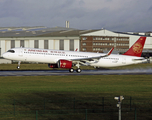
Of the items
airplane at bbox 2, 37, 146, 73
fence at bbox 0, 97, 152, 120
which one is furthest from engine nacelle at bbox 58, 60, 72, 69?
fence at bbox 0, 97, 152, 120

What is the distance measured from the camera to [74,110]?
65.5 feet

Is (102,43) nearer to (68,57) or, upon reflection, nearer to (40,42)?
(40,42)

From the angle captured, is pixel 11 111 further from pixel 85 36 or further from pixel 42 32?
pixel 42 32

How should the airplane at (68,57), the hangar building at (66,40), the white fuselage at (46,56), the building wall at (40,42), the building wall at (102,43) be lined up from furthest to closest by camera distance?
the building wall at (102,43), the hangar building at (66,40), the building wall at (40,42), the airplane at (68,57), the white fuselage at (46,56)

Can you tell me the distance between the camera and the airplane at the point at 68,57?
54906 millimetres

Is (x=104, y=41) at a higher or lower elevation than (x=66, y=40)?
higher

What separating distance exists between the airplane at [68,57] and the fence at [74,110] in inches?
1206

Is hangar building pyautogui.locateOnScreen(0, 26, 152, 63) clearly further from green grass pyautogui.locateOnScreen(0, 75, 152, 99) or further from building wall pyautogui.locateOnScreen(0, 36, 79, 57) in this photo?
green grass pyautogui.locateOnScreen(0, 75, 152, 99)

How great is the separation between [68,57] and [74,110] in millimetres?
38487

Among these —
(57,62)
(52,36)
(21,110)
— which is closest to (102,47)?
(52,36)

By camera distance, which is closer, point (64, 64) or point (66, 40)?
point (64, 64)

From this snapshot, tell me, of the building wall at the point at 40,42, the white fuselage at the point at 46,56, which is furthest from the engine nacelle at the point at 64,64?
the building wall at the point at 40,42

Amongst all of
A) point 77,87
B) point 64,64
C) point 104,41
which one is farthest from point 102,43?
point 77,87

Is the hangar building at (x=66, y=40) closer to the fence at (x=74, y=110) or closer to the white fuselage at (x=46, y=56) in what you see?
the white fuselage at (x=46, y=56)
